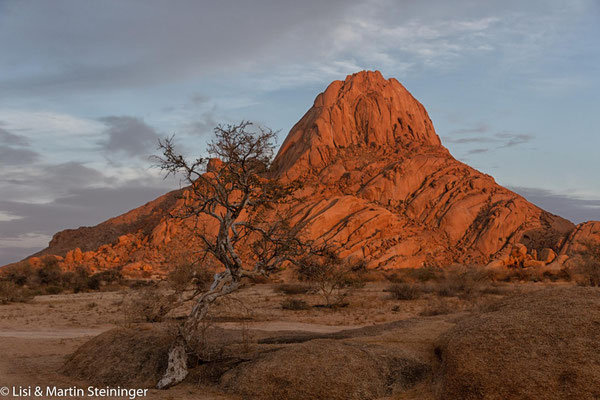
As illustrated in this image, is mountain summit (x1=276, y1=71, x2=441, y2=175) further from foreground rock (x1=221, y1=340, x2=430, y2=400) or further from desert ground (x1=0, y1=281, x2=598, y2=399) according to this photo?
foreground rock (x1=221, y1=340, x2=430, y2=400)

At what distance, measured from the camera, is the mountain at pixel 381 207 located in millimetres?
46500

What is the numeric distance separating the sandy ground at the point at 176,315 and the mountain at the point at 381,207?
13.0 meters

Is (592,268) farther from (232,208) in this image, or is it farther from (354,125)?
(354,125)

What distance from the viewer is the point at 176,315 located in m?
21.1

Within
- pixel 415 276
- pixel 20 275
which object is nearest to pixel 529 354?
pixel 415 276

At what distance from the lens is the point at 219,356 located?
809 cm

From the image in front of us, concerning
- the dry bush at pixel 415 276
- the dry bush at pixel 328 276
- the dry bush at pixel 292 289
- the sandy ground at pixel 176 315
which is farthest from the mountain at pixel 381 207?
the sandy ground at pixel 176 315

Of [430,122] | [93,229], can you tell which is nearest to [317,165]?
[430,122]

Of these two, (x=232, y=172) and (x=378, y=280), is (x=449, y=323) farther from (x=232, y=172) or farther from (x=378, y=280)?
(x=378, y=280)

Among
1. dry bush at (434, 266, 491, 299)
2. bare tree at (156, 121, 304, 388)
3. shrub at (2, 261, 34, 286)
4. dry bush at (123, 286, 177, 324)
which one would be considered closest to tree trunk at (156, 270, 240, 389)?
bare tree at (156, 121, 304, 388)

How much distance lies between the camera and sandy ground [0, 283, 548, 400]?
8.38 metres

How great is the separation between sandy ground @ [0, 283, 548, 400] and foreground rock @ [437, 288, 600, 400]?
2.41ft

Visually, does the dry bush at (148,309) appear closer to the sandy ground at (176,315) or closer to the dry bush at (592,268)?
the sandy ground at (176,315)

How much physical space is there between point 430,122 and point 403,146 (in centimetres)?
1089
